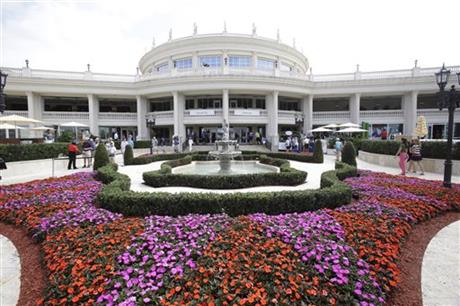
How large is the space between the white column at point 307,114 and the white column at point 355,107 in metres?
5.76

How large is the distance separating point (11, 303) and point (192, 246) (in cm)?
263

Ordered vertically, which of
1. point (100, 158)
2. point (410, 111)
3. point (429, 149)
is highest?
point (410, 111)

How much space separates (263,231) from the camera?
15.4 feet

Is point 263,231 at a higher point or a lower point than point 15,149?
lower

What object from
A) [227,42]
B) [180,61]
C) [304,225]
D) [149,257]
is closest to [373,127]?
[227,42]

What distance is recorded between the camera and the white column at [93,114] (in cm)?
3353

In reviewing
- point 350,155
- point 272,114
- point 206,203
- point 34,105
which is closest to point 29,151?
point 206,203

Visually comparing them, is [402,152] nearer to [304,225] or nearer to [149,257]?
[304,225]

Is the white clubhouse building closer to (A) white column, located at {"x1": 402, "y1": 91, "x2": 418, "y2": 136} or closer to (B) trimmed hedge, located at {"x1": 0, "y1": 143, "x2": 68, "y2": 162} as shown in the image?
(A) white column, located at {"x1": 402, "y1": 91, "x2": 418, "y2": 136}

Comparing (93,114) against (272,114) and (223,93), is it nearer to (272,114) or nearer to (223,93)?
(223,93)

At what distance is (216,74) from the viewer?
29.7 m

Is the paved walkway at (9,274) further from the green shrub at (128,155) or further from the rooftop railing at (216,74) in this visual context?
the rooftop railing at (216,74)

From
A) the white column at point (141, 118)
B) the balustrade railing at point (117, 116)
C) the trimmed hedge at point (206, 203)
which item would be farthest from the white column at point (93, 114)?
the trimmed hedge at point (206, 203)

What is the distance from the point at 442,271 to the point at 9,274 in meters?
7.46
